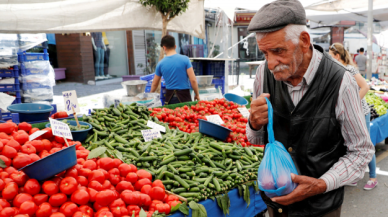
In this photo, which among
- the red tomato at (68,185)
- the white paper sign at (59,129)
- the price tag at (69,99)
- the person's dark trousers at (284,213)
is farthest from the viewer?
the price tag at (69,99)

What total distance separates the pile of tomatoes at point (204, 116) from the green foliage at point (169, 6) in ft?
6.30

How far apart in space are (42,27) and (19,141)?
8.40ft

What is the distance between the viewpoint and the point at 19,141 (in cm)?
255

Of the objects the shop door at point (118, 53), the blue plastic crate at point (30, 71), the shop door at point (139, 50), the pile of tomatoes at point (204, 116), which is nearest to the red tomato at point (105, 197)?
the pile of tomatoes at point (204, 116)

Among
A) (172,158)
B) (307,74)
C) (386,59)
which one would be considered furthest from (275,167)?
(386,59)

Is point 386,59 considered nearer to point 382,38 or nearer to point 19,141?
point 382,38

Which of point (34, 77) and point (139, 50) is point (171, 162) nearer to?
point (34, 77)

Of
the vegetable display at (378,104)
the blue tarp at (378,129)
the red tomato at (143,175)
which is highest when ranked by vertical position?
the red tomato at (143,175)

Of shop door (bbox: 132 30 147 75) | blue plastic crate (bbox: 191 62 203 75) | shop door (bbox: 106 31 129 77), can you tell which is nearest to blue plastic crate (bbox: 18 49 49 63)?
blue plastic crate (bbox: 191 62 203 75)

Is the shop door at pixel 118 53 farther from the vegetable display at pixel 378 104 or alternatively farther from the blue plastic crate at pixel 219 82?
the vegetable display at pixel 378 104

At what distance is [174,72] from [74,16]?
2049 millimetres

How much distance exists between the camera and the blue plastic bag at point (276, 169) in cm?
151

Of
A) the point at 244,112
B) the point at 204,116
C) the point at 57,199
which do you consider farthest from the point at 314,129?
the point at 244,112

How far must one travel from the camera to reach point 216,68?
29.5 feet
